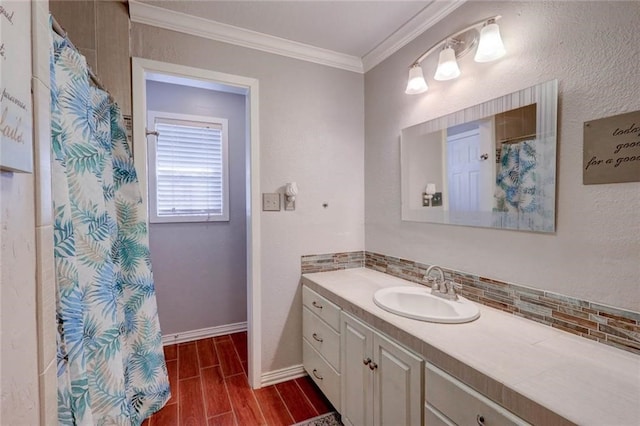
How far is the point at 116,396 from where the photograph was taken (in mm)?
1214

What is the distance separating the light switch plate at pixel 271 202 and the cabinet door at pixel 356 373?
2.82 ft

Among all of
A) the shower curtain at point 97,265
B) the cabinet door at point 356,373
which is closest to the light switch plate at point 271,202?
the shower curtain at point 97,265

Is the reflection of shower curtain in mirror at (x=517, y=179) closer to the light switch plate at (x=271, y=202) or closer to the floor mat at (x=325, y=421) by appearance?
the light switch plate at (x=271, y=202)

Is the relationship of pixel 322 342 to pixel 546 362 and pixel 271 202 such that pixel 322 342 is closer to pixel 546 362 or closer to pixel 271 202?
pixel 271 202

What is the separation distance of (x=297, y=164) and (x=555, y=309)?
1.63m

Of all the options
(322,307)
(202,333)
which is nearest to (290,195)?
(322,307)

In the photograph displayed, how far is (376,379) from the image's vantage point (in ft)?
4.35

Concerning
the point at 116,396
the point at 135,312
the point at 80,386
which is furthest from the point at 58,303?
the point at 135,312

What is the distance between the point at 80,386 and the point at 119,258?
81cm

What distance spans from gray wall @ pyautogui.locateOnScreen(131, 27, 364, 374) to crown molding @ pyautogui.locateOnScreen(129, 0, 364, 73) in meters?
0.04

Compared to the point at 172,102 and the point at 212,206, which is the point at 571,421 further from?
the point at 172,102

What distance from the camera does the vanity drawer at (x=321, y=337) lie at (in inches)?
65.5

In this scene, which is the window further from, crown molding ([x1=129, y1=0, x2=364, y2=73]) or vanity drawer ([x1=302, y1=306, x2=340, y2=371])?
vanity drawer ([x1=302, y1=306, x2=340, y2=371])

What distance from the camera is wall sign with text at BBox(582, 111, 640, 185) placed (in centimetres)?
96
